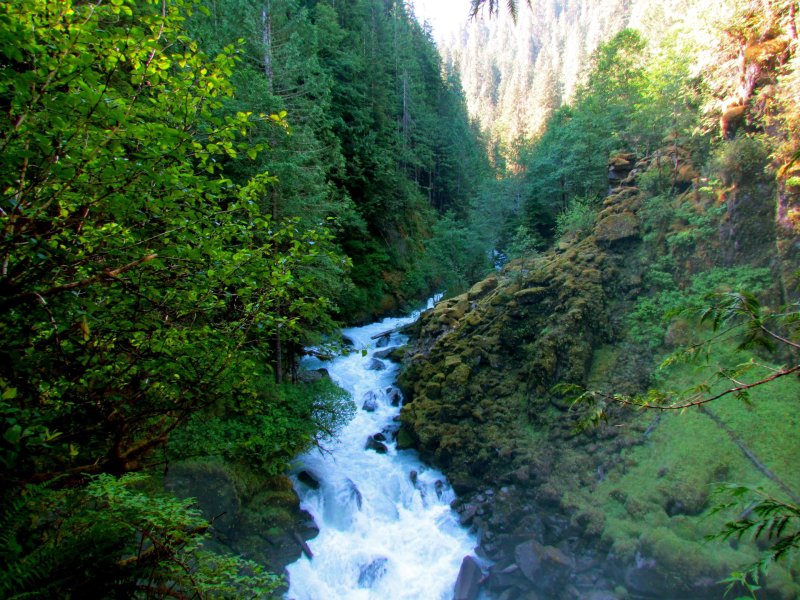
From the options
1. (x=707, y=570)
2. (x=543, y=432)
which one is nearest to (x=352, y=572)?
(x=543, y=432)

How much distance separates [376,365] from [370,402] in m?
2.33

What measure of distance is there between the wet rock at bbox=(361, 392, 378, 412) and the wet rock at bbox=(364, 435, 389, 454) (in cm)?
151

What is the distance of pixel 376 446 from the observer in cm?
1215

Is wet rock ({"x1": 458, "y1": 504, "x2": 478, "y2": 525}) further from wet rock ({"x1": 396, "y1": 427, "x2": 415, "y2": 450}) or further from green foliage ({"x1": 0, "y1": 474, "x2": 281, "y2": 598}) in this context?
green foliage ({"x1": 0, "y1": 474, "x2": 281, "y2": 598})

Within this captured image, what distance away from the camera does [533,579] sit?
8.17m

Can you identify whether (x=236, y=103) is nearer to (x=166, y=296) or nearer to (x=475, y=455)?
(x=166, y=296)

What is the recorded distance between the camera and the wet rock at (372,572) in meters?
8.66

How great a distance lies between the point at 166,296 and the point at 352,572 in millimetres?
8272

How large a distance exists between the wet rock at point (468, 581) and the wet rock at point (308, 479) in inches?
159

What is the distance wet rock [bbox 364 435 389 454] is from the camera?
1205 cm

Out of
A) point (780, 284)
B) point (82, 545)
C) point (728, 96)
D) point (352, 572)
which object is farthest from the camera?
point (728, 96)

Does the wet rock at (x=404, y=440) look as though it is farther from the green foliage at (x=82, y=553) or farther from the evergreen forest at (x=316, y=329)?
the green foliage at (x=82, y=553)

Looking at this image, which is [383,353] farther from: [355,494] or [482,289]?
[355,494]

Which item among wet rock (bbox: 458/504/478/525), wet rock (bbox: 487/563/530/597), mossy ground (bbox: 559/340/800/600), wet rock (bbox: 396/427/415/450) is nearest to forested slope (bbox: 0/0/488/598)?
wet rock (bbox: 487/563/530/597)
